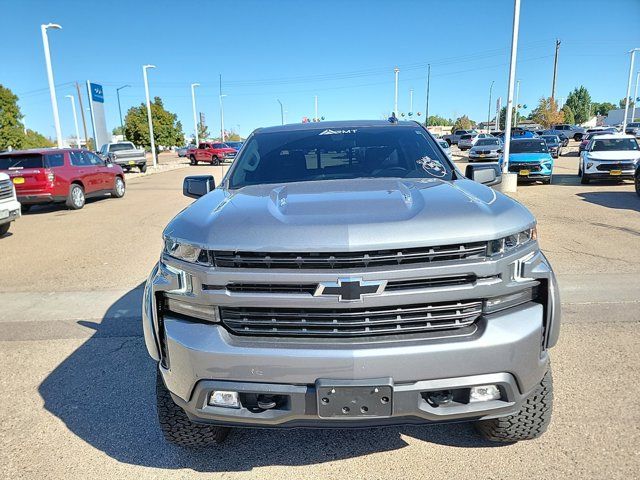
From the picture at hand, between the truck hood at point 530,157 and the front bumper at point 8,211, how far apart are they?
14.5 m

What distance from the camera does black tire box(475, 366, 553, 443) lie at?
8.46 ft

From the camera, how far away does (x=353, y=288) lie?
2.07 m

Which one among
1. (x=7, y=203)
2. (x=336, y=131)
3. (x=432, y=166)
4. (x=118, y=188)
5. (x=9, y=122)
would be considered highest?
(x=9, y=122)

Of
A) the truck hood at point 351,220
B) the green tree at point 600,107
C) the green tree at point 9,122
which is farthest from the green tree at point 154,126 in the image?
the green tree at point 600,107

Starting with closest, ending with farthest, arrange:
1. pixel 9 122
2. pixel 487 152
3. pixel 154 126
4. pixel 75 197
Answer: pixel 75 197 → pixel 487 152 → pixel 9 122 → pixel 154 126

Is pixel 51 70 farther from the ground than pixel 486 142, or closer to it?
farther from the ground

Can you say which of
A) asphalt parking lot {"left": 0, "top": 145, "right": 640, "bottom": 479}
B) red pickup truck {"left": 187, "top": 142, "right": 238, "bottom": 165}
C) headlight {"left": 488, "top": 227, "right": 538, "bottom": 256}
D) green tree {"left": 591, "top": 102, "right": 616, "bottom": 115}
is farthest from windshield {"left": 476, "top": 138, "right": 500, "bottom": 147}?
green tree {"left": 591, "top": 102, "right": 616, "bottom": 115}

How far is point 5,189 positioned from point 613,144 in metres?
17.4

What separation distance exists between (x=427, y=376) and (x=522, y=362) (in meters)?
0.45

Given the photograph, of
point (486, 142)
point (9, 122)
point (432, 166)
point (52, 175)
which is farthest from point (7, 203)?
point (9, 122)

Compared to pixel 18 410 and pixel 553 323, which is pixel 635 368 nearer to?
pixel 553 323

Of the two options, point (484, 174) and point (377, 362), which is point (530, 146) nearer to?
point (484, 174)

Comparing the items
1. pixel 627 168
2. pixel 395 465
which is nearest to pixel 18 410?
pixel 395 465

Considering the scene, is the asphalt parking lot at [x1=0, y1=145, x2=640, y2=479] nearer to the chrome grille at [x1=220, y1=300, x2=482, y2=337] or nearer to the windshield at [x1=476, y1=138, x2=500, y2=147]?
the chrome grille at [x1=220, y1=300, x2=482, y2=337]
